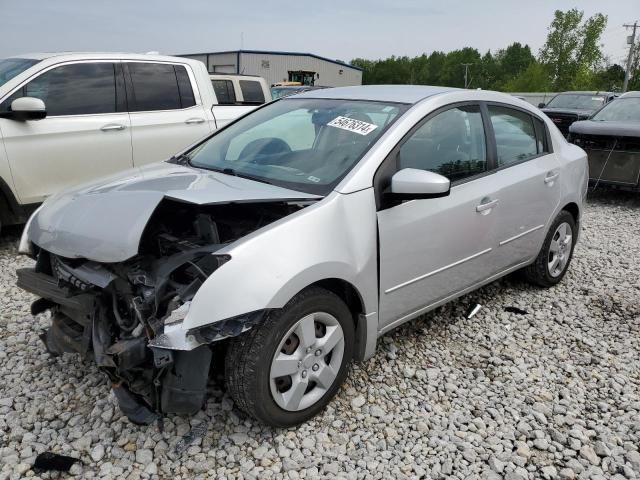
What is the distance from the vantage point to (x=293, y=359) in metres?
2.45

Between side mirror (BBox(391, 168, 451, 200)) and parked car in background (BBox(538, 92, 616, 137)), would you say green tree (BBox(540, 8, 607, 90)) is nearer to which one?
parked car in background (BBox(538, 92, 616, 137))

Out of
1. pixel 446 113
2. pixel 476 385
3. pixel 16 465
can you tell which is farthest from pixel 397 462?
pixel 446 113

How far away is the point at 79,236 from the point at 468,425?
2.12m

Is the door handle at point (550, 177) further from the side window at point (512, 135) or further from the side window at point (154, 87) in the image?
the side window at point (154, 87)

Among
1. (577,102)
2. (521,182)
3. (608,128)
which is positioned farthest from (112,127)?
(577,102)

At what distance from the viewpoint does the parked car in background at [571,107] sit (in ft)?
41.9

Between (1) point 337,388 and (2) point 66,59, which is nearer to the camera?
(1) point 337,388

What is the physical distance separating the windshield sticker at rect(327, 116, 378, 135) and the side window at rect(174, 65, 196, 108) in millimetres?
3235

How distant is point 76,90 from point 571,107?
42.6 feet

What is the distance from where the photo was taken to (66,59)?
16.8ft

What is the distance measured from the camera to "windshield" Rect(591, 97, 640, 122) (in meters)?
8.41

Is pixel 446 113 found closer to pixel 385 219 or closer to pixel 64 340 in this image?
pixel 385 219

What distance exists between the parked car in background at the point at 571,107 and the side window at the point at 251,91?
25.7ft

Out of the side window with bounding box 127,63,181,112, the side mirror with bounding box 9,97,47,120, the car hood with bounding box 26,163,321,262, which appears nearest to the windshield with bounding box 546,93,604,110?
the side window with bounding box 127,63,181,112
